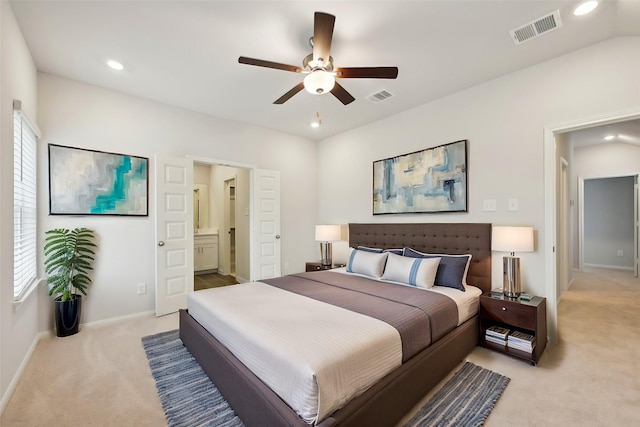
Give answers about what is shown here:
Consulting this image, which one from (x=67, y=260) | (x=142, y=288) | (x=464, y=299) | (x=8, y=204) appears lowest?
(x=142, y=288)

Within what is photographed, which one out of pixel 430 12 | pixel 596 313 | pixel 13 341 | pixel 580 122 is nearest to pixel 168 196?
pixel 13 341

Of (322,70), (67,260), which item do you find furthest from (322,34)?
(67,260)

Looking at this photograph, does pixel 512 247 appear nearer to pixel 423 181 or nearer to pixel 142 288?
pixel 423 181

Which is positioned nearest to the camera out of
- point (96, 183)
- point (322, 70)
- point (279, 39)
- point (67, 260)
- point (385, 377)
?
point (385, 377)

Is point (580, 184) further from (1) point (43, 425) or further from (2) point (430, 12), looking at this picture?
(1) point (43, 425)

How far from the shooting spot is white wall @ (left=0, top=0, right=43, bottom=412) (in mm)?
1889

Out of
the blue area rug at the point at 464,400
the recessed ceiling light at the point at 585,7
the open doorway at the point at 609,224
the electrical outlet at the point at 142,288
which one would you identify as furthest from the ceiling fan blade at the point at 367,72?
the open doorway at the point at 609,224

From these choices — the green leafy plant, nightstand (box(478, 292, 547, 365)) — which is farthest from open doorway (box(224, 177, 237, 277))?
nightstand (box(478, 292, 547, 365))

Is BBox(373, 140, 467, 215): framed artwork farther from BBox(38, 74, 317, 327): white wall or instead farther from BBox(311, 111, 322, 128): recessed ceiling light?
BBox(38, 74, 317, 327): white wall

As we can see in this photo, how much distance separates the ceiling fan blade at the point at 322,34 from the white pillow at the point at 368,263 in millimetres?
2183

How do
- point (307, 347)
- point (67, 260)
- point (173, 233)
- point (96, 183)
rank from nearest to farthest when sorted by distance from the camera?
point (307, 347), point (67, 260), point (96, 183), point (173, 233)

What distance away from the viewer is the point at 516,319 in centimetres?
245

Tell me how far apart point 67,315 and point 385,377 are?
3301 mm

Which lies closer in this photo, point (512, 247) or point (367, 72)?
point (367, 72)
